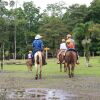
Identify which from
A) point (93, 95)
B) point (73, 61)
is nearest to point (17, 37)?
point (73, 61)

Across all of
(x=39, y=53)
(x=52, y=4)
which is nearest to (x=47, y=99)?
(x=39, y=53)

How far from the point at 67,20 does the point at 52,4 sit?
536 inches

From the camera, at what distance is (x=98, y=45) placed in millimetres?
89375

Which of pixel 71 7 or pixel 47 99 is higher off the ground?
pixel 71 7

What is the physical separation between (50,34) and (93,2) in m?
18.6

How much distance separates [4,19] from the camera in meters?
92.3

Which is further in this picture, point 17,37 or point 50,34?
point 17,37

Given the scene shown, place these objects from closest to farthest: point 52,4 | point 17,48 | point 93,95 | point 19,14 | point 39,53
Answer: point 93,95 → point 39,53 → point 17,48 → point 19,14 → point 52,4

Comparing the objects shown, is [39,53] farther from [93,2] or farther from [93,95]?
[93,2]

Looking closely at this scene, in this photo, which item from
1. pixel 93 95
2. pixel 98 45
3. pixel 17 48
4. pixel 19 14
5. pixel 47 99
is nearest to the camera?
pixel 47 99

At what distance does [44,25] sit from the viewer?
9512cm

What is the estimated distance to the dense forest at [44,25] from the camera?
297 feet

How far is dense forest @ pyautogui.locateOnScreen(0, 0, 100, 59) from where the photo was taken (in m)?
90.6

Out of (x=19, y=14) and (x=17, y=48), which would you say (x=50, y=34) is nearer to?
(x=17, y=48)
